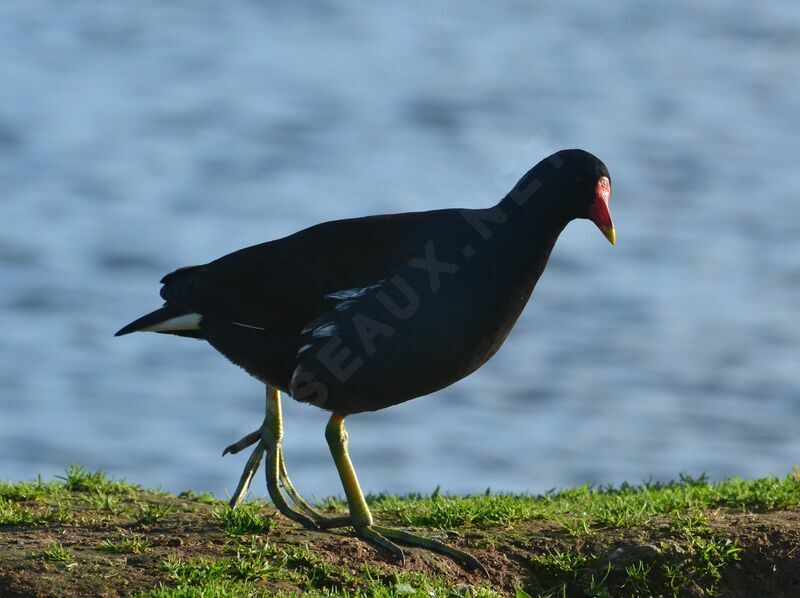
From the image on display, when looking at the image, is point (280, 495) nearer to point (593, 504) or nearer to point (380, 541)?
point (380, 541)

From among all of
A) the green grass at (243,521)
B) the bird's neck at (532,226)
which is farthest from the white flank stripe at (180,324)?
the bird's neck at (532,226)

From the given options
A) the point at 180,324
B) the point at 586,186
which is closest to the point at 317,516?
the point at 180,324

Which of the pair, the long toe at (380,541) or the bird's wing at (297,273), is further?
the bird's wing at (297,273)

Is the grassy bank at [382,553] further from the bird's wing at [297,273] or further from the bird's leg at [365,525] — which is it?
the bird's wing at [297,273]

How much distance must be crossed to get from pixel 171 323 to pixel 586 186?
72.3 inches

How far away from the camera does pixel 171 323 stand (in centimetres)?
604

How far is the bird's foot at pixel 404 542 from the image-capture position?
214 inches

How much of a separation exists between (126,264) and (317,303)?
907cm

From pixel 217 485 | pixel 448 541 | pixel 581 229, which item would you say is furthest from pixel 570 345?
pixel 448 541

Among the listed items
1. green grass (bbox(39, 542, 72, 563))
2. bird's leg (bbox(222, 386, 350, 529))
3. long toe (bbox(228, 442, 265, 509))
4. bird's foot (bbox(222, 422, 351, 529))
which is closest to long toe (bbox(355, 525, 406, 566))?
bird's foot (bbox(222, 422, 351, 529))

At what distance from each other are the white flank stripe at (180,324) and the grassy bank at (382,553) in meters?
0.76

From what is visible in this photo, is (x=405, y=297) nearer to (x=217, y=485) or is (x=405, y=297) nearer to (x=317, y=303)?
(x=317, y=303)

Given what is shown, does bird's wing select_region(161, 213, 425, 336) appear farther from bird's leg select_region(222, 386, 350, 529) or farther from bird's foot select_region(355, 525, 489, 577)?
bird's foot select_region(355, 525, 489, 577)

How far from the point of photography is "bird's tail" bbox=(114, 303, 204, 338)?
5996 millimetres
